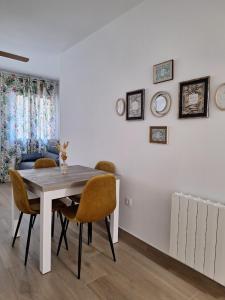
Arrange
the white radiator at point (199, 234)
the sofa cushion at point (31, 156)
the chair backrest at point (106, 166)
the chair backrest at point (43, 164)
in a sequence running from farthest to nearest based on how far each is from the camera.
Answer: the sofa cushion at point (31, 156), the chair backrest at point (43, 164), the chair backrest at point (106, 166), the white radiator at point (199, 234)

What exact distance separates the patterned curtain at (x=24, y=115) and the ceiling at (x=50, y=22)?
148 centimetres

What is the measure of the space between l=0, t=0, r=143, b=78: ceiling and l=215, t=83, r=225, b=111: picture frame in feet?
4.65

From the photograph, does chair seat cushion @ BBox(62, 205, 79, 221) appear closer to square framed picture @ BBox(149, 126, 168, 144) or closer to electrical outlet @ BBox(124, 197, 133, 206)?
electrical outlet @ BBox(124, 197, 133, 206)

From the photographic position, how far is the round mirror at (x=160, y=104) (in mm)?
2125

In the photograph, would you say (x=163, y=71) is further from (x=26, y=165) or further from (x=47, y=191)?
(x=26, y=165)

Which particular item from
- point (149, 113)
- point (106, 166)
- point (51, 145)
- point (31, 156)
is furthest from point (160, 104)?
point (31, 156)

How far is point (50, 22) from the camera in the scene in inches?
109

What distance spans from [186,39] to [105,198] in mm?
1621

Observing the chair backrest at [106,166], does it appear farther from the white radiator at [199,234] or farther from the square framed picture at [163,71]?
the square framed picture at [163,71]

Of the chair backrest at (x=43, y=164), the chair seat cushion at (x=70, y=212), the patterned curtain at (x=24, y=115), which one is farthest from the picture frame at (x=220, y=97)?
the patterned curtain at (x=24, y=115)

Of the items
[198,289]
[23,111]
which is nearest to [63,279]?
[198,289]

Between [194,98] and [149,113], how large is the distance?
554 mm

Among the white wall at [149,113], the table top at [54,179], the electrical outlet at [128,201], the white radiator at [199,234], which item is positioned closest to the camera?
the white radiator at [199,234]

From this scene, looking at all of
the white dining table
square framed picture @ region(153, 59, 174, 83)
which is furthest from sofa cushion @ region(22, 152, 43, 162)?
square framed picture @ region(153, 59, 174, 83)
